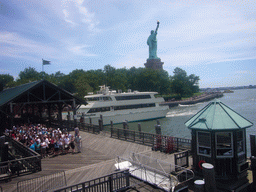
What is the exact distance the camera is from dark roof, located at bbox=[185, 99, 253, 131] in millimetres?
7695

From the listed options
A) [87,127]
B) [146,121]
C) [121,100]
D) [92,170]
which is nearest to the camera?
[92,170]

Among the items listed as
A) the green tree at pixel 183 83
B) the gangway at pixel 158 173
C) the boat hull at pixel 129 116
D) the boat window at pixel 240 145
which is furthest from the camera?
the green tree at pixel 183 83

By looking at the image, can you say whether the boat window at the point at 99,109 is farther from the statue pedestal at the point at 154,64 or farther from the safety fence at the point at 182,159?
the statue pedestal at the point at 154,64

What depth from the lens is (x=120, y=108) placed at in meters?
38.5

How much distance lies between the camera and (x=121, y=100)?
38562 mm

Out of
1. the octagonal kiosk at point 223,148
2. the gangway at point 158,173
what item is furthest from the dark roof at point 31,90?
the octagonal kiosk at point 223,148

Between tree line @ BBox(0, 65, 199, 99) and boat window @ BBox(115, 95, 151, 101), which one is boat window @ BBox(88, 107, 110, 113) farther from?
tree line @ BBox(0, 65, 199, 99)

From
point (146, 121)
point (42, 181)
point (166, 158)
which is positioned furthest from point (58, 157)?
point (146, 121)

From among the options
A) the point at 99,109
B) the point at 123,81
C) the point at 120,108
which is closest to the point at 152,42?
the point at 123,81

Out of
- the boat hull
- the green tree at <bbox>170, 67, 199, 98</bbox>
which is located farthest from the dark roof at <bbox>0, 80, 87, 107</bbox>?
the green tree at <bbox>170, 67, 199, 98</bbox>

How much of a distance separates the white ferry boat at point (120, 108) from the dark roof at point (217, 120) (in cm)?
2667

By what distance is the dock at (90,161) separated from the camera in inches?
364

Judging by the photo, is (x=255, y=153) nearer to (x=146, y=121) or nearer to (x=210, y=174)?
(x=210, y=174)

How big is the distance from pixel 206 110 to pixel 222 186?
9.94 ft
